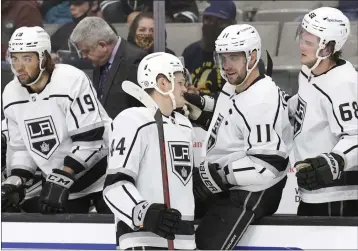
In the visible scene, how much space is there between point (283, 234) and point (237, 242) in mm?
165

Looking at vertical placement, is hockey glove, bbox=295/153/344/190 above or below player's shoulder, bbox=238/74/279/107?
below

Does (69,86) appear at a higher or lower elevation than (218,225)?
higher

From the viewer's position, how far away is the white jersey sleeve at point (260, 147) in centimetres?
337

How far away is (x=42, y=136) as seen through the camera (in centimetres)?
375

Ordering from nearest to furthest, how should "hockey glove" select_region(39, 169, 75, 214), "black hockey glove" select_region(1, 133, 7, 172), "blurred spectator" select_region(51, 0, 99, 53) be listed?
"hockey glove" select_region(39, 169, 75, 214) < "black hockey glove" select_region(1, 133, 7, 172) < "blurred spectator" select_region(51, 0, 99, 53)

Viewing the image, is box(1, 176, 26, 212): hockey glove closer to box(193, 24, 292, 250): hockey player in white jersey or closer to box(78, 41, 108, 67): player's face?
box(78, 41, 108, 67): player's face

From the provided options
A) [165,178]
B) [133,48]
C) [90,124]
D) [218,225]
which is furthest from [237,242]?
[133,48]

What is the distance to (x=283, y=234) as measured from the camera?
11.5 feet

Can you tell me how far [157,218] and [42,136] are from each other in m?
0.83

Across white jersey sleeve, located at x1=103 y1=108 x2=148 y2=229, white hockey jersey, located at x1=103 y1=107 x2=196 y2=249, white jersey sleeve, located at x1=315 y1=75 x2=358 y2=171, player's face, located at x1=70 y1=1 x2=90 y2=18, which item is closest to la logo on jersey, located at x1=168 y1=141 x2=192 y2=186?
white hockey jersey, located at x1=103 y1=107 x2=196 y2=249

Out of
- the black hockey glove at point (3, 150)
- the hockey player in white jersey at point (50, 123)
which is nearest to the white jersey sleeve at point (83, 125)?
the hockey player in white jersey at point (50, 123)

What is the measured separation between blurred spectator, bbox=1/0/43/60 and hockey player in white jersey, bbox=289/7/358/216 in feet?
3.84

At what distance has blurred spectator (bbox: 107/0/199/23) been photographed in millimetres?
4137

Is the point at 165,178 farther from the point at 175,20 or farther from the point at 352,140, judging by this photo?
the point at 175,20
